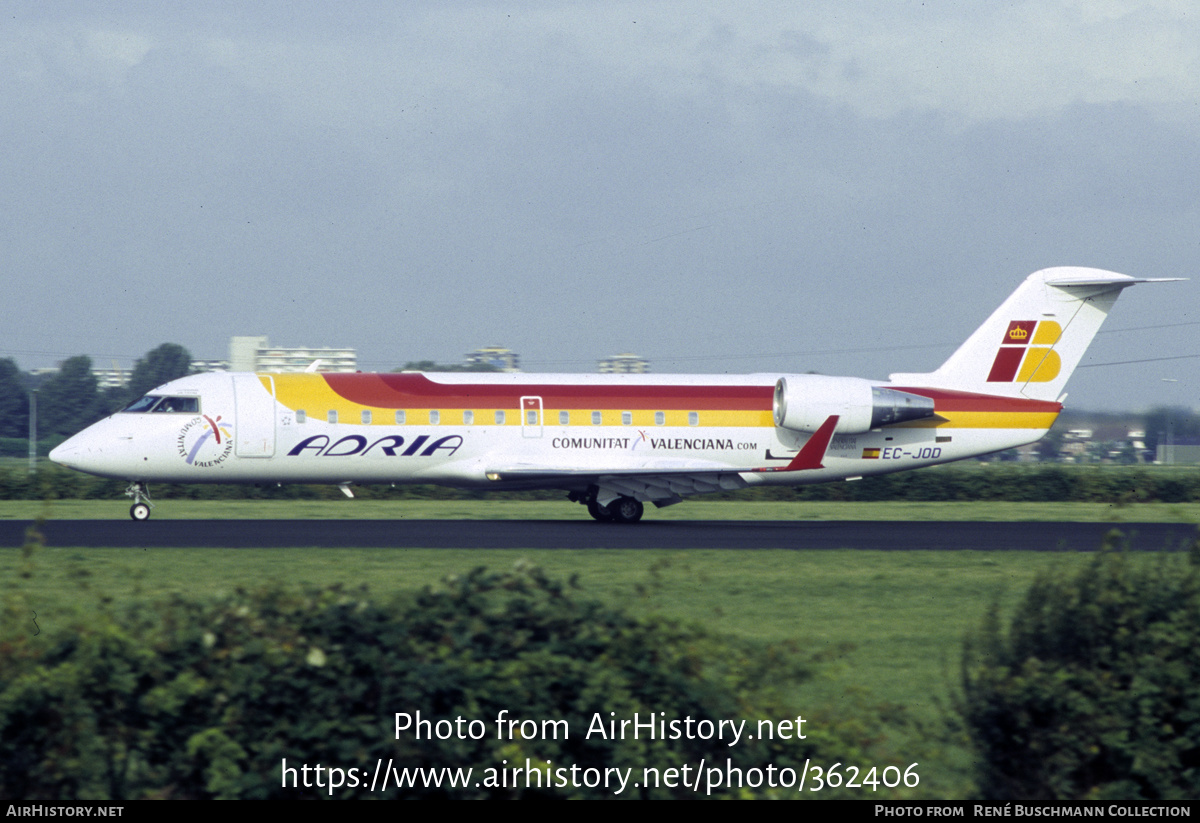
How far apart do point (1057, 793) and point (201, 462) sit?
21562 millimetres

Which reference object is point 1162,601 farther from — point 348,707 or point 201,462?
point 201,462

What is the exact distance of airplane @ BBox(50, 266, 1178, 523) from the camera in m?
24.8

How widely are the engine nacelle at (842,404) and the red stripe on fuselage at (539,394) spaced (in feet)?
2.15

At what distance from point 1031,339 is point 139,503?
799 inches

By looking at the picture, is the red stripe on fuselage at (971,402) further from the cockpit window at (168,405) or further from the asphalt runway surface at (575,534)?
the cockpit window at (168,405)

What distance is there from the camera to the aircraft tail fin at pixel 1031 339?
91.7 feet

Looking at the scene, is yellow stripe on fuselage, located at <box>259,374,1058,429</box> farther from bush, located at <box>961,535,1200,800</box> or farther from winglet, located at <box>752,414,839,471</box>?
bush, located at <box>961,535,1200,800</box>

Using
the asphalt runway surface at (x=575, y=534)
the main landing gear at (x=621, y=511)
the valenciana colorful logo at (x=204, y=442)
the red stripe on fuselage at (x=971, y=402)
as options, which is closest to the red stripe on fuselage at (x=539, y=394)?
the main landing gear at (x=621, y=511)

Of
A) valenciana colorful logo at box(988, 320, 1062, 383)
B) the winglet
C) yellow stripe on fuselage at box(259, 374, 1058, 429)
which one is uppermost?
valenciana colorful logo at box(988, 320, 1062, 383)

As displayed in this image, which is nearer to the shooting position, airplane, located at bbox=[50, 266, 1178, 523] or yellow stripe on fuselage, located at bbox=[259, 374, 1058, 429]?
airplane, located at bbox=[50, 266, 1178, 523]

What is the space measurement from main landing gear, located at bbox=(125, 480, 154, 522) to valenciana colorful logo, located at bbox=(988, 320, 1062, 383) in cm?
1907

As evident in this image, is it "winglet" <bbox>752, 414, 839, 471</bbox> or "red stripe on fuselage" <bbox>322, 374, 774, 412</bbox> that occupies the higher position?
"red stripe on fuselage" <bbox>322, 374, 774, 412</bbox>

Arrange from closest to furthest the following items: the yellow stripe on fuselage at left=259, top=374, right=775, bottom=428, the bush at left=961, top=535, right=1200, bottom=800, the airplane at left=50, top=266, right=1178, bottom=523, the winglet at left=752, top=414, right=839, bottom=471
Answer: the bush at left=961, top=535, right=1200, bottom=800
the airplane at left=50, top=266, right=1178, bottom=523
the yellow stripe on fuselage at left=259, top=374, right=775, bottom=428
the winglet at left=752, top=414, right=839, bottom=471

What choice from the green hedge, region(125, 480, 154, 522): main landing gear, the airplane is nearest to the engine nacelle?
the airplane
